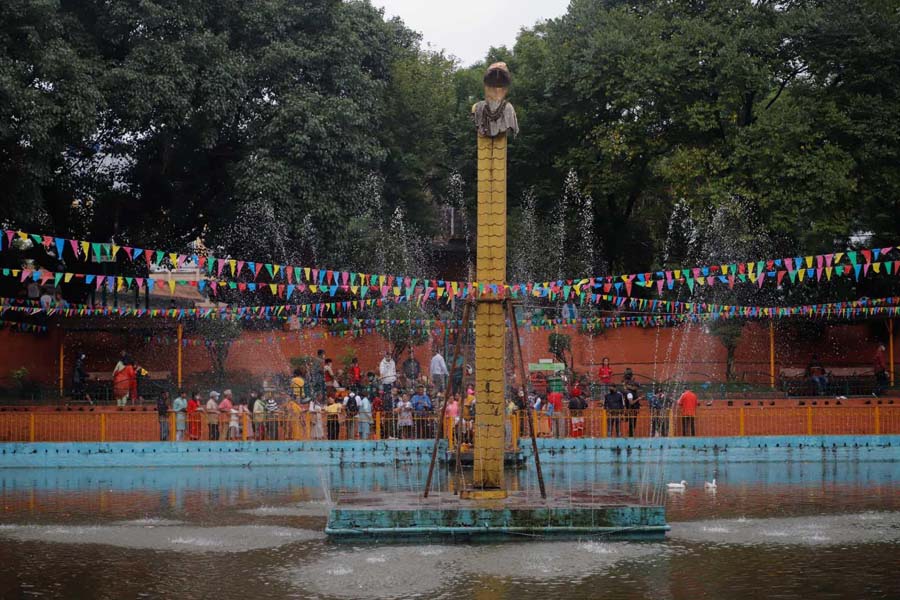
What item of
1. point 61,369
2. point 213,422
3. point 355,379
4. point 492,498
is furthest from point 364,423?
point 492,498

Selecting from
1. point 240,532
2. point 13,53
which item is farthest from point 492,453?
point 13,53

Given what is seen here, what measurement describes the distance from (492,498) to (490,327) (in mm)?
2441

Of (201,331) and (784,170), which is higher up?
(784,170)

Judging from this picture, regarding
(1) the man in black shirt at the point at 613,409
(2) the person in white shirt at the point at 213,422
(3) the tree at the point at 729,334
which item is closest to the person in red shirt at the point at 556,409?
(1) the man in black shirt at the point at 613,409

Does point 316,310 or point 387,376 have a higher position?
point 316,310

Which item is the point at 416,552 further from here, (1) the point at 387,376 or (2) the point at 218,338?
(2) the point at 218,338

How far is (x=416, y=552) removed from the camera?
49.3 feet

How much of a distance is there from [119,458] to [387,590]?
672 inches

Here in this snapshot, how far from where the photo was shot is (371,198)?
38844mm

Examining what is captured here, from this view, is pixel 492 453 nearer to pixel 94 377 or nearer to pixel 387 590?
pixel 387 590

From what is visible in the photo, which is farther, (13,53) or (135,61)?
(135,61)

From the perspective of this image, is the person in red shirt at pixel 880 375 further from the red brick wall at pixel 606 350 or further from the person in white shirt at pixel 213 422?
the person in white shirt at pixel 213 422

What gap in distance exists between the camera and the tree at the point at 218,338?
38.6 metres

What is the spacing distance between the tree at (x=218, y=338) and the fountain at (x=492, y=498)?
21794 mm
